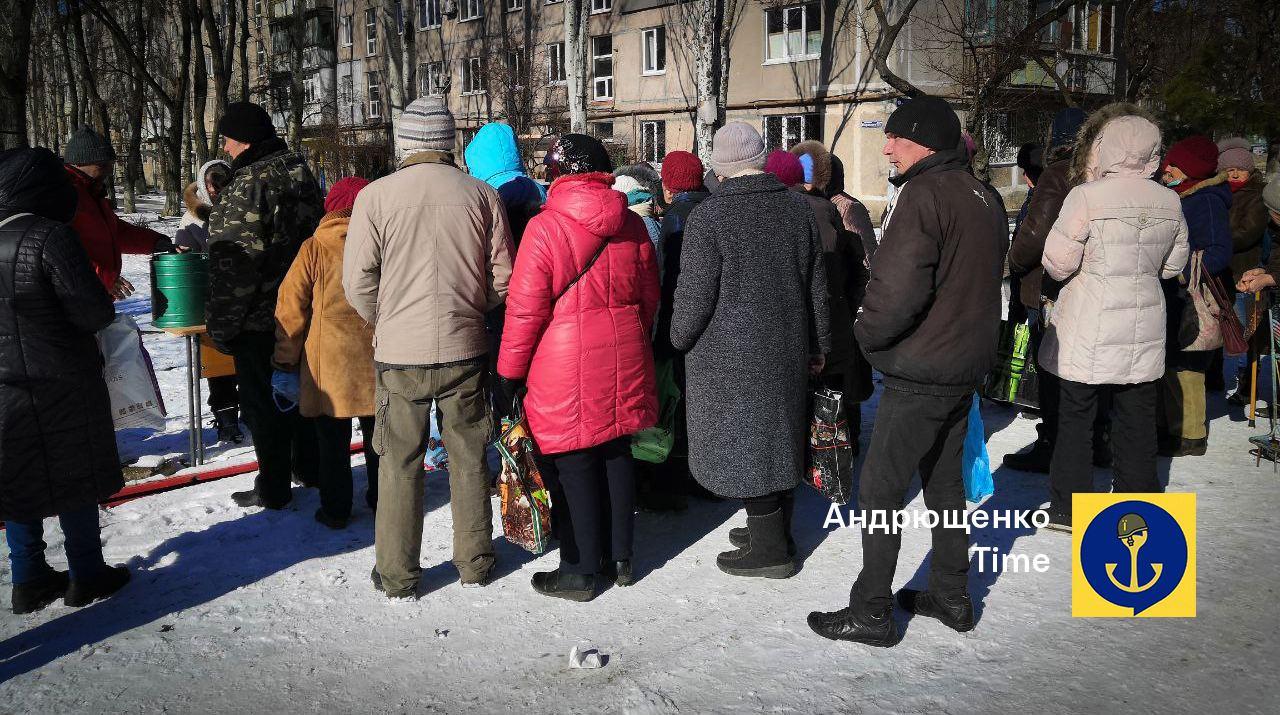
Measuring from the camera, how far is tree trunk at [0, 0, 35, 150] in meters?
7.53

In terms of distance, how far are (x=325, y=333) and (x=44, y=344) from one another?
1.15 m

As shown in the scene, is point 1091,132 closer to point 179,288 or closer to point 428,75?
point 179,288

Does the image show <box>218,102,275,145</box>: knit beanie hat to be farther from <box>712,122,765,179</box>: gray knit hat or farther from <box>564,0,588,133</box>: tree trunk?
<box>564,0,588,133</box>: tree trunk

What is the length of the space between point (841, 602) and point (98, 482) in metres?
3.17

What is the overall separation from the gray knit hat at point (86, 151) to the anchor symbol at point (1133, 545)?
555 cm

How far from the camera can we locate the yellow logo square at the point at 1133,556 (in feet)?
12.3

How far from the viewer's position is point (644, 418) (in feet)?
Result: 13.0

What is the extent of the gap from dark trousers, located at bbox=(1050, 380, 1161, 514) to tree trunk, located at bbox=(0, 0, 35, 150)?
26.8 ft

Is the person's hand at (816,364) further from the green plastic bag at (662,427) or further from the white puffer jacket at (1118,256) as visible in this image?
the white puffer jacket at (1118,256)

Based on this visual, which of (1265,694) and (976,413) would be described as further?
(976,413)

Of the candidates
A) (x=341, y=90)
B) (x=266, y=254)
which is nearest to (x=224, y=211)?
(x=266, y=254)

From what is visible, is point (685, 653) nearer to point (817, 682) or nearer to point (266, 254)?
point (817, 682)

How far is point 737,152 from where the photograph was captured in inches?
151

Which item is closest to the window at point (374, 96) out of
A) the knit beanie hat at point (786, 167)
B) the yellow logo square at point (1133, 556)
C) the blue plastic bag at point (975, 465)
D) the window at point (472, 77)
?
the window at point (472, 77)
